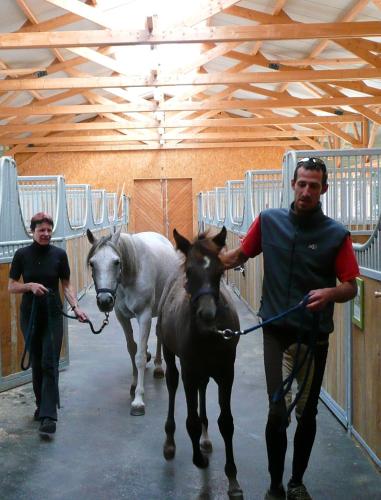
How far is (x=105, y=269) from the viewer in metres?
3.38

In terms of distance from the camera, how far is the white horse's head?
3291 mm

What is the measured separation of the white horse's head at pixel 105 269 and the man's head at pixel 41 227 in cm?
27

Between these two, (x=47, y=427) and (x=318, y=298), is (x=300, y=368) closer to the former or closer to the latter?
(x=318, y=298)

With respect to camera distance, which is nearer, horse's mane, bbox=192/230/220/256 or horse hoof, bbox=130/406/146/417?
horse's mane, bbox=192/230/220/256

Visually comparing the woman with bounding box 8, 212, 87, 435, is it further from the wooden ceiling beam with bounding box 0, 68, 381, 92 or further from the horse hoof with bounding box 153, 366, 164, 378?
the wooden ceiling beam with bounding box 0, 68, 381, 92

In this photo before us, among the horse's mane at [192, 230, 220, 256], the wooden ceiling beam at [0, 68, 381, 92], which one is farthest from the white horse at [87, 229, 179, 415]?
the wooden ceiling beam at [0, 68, 381, 92]

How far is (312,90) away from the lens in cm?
1284

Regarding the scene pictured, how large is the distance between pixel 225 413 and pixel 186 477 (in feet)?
1.36

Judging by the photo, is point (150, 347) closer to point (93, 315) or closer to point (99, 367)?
point (99, 367)

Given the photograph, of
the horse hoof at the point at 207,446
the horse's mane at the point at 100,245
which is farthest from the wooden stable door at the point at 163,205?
the horse hoof at the point at 207,446

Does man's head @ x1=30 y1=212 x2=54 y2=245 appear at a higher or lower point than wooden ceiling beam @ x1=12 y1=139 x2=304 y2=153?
lower

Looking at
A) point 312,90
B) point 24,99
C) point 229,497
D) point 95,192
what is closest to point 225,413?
point 229,497

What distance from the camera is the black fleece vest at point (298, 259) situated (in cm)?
207

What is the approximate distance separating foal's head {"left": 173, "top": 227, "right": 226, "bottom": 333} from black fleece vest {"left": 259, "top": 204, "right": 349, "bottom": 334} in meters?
0.20
